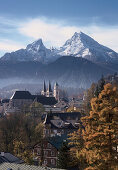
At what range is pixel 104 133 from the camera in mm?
19891

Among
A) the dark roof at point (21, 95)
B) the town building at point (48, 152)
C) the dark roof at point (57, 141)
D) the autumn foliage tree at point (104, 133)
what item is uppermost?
the autumn foliage tree at point (104, 133)

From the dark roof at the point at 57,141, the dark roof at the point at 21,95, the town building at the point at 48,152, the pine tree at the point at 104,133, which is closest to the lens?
the pine tree at the point at 104,133

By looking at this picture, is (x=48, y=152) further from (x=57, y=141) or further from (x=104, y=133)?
(x=104, y=133)

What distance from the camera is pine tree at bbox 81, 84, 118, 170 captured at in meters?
20.0

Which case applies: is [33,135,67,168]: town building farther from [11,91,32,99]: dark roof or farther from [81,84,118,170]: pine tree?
[11,91,32,99]: dark roof

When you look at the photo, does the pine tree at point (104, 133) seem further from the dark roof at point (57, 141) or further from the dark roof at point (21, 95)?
the dark roof at point (21, 95)

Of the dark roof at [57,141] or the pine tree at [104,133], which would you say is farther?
the dark roof at [57,141]

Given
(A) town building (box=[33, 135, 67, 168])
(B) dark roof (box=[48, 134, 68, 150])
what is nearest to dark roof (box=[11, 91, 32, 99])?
(B) dark roof (box=[48, 134, 68, 150])

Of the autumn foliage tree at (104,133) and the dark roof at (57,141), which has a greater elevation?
the autumn foliage tree at (104,133)

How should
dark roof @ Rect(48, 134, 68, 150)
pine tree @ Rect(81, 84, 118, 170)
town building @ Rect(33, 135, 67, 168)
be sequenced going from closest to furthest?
1. pine tree @ Rect(81, 84, 118, 170)
2. dark roof @ Rect(48, 134, 68, 150)
3. town building @ Rect(33, 135, 67, 168)

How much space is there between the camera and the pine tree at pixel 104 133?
2000cm

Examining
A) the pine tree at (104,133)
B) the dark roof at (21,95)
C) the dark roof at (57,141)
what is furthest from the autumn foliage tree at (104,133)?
the dark roof at (21,95)

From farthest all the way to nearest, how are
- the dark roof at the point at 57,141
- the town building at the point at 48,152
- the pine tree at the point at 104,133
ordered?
1. the town building at the point at 48,152
2. the dark roof at the point at 57,141
3. the pine tree at the point at 104,133

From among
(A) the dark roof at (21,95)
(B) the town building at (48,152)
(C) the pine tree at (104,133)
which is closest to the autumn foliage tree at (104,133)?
(C) the pine tree at (104,133)
